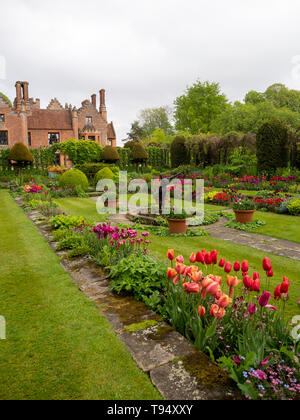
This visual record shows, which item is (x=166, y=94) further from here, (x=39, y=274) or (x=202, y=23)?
(x=39, y=274)

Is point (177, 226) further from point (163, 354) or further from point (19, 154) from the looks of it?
point (19, 154)

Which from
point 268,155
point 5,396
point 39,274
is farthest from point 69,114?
point 5,396

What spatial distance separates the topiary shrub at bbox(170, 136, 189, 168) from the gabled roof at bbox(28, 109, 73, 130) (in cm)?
1772

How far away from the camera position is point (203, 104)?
40562mm

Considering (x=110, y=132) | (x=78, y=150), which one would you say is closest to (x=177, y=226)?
(x=78, y=150)

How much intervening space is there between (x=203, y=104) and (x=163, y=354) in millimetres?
42911

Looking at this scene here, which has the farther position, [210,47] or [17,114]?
[17,114]

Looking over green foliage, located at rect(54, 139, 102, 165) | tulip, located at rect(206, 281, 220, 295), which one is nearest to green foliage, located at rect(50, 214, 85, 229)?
tulip, located at rect(206, 281, 220, 295)

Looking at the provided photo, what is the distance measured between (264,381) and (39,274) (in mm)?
3291

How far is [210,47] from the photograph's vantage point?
30.9 ft

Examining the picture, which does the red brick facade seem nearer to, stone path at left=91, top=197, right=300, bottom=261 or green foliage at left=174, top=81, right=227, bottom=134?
green foliage at left=174, top=81, right=227, bottom=134

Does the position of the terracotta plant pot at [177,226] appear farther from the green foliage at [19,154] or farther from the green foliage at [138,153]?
the green foliage at [138,153]

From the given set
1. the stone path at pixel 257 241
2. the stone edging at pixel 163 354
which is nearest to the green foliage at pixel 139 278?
the stone edging at pixel 163 354

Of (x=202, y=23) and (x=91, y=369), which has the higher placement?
(x=202, y=23)
